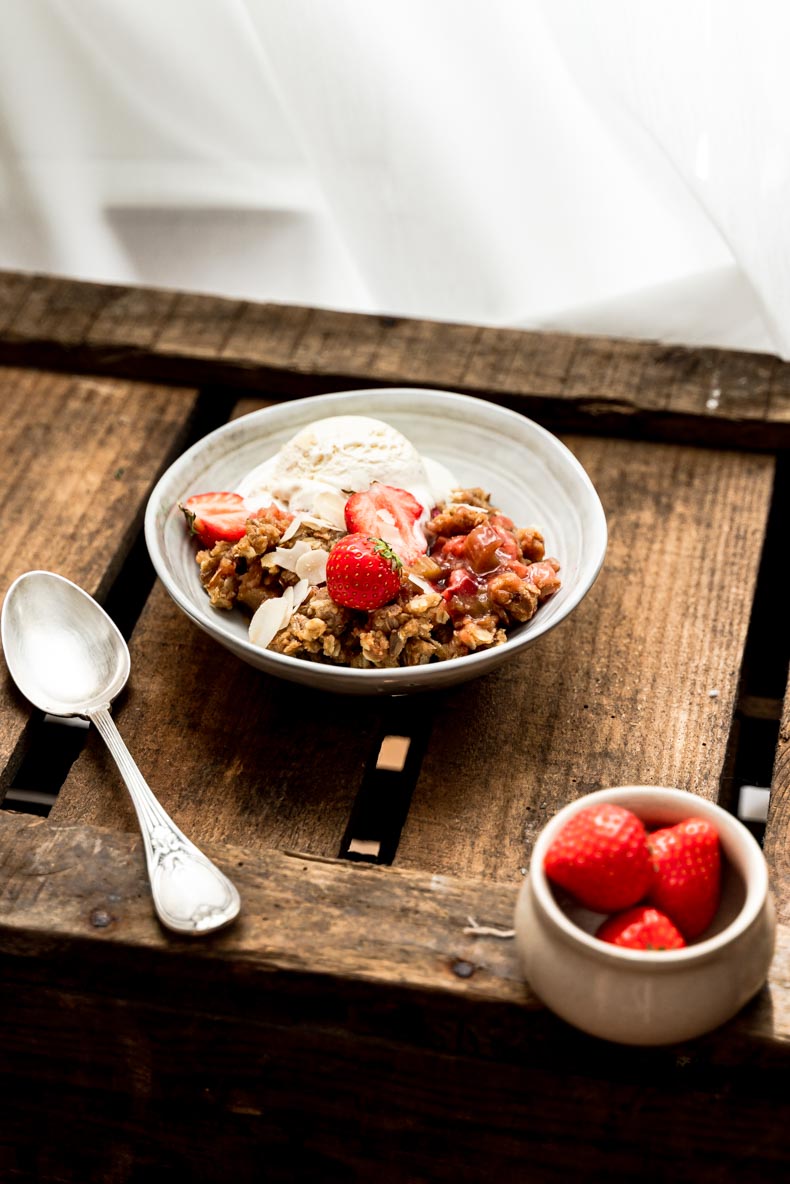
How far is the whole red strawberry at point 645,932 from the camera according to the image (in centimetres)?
82

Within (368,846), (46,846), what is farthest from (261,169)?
(46,846)

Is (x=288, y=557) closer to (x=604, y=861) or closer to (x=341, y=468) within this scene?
(x=341, y=468)

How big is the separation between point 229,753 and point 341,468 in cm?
29

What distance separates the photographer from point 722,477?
1393 millimetres

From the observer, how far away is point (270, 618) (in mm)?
1096

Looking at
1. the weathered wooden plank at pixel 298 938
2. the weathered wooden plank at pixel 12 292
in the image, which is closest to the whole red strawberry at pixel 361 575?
the weathered wooden plank at pixel 298 938

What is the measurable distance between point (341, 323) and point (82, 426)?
1.12 ft

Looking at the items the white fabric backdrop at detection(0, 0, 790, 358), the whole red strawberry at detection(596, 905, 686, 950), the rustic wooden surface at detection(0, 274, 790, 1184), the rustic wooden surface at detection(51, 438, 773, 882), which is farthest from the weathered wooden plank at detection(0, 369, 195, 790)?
the whole red strawberry at detection(596, 905, 686, 950)

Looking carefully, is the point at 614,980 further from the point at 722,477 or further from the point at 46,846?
the point at 722,477

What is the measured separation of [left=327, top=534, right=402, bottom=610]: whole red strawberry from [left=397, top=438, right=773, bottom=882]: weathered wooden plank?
16 centimetres

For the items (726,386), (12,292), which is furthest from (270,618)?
(12,292)

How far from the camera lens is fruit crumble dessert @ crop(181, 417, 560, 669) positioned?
1065mm

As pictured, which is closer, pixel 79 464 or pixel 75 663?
pixel 75 663

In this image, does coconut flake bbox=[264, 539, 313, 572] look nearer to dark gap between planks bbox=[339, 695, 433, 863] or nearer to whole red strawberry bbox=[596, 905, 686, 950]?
dark gap between planks bbox=[339, 695, 433, 863]
